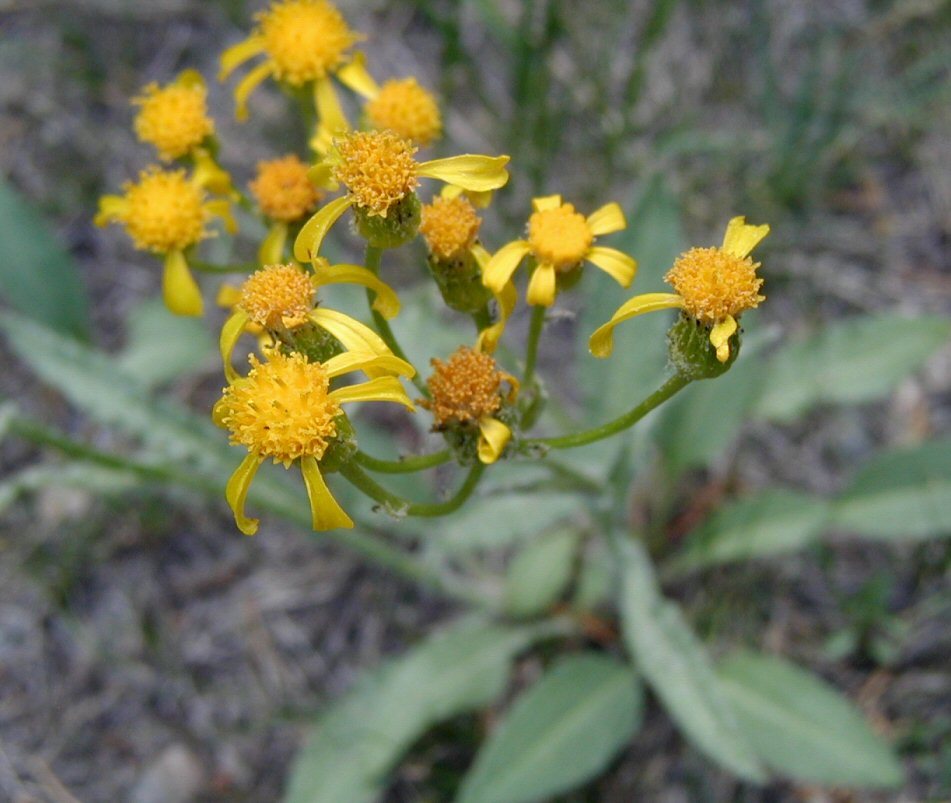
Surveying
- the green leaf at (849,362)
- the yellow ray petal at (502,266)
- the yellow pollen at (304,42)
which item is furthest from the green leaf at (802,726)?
the yellow pollen at (304,42)

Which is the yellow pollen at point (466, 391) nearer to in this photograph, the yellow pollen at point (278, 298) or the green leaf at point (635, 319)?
the yellow pollen at point (278, 298)

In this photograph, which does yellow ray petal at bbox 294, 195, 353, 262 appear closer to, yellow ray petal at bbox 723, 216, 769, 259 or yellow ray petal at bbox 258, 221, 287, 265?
yellow ray petal at bbox 258, 221, 287, 265

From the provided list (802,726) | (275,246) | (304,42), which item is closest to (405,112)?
(304,42)

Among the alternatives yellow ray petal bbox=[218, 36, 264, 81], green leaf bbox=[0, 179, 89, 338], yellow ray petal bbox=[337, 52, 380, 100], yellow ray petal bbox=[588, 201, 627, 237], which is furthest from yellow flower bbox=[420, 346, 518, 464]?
green leaf bbox=[0, 179, 89, 338]

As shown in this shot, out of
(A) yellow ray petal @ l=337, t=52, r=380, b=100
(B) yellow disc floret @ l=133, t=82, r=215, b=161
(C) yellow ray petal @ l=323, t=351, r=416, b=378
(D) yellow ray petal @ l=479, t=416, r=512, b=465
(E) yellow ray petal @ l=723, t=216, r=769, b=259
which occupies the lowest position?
(D) yellow ray petal @ l=479, t=416, r=512, b=465

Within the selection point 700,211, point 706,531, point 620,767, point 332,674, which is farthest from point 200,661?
point 700,211

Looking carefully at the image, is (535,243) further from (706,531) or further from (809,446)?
(809,446)
